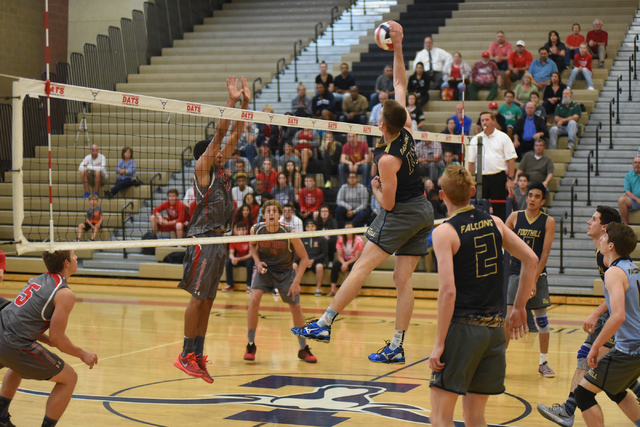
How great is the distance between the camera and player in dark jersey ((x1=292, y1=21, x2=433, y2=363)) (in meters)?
5.39

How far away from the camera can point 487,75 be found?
16.1 m

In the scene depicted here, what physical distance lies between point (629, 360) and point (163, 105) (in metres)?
4.21

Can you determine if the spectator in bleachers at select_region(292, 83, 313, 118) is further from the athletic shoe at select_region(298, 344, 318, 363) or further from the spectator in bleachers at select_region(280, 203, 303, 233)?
→ the athletic shoe at select_region(298, 344, 318, 363)

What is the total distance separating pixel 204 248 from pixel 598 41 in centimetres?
1329

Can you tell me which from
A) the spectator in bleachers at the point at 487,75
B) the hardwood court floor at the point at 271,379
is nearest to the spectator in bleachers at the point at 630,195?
the hardwood court floor at the point at 271,379

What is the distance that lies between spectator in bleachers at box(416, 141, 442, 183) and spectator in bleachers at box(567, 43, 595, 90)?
3752 millimetres

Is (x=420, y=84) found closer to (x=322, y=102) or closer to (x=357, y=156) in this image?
(x=322, y=102)

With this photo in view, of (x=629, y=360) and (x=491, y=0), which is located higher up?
(x=491, y=0)

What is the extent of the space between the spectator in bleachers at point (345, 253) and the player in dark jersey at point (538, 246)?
5.80 meters

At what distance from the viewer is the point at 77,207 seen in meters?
15.7

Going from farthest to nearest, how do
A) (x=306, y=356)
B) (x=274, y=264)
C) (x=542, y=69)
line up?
(x=542, y=69)
(x=274, y=264)
(x=306, y=356)

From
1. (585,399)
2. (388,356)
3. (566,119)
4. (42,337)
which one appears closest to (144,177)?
(566,119)

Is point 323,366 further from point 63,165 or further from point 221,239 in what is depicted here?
point 63,165

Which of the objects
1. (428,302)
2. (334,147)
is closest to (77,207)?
(334,147)
